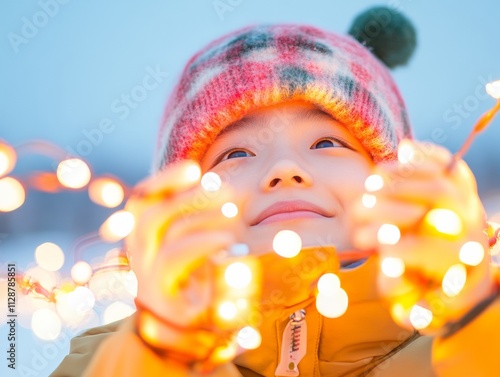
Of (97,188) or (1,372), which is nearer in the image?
(97,188)

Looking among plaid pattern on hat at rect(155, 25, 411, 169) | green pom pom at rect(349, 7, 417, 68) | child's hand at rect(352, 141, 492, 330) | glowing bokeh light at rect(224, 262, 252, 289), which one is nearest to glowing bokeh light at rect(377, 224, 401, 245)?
child's hand at rect(352, 141, 492, 330)

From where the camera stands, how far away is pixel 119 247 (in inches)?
35.7

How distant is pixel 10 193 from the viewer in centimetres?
71

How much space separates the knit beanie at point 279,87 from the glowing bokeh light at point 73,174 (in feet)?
0.98

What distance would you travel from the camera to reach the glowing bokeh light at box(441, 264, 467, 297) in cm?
58

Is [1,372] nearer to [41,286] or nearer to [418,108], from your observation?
[41,286]

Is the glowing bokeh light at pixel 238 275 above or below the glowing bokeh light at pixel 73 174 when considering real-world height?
below

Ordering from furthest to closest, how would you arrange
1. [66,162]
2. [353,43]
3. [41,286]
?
[353,43] → [41,286] → [66,162]

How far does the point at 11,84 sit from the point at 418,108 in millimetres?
891

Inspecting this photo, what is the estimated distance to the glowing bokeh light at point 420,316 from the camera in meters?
0.60

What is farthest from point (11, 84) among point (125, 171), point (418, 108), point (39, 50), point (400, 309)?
point (400, 309)

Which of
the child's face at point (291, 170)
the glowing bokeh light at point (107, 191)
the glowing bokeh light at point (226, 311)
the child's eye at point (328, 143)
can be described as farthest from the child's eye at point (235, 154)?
the glowing bokeh light at point (226, 311)

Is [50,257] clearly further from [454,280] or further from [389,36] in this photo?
[389,36]

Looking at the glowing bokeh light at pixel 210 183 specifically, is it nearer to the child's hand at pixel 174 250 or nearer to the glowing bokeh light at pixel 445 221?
the child's hand at pixel 174 250
